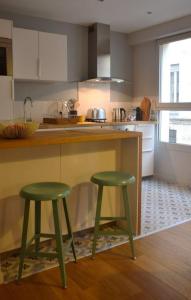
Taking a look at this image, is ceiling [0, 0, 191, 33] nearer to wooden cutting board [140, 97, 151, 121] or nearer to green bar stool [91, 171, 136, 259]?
wooden cutting board [140, 97, 151, 121]

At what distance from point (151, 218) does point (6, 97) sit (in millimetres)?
2289

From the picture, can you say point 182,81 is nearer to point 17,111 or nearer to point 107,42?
point 107,42

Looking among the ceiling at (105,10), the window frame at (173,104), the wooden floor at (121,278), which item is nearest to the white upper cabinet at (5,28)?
the ceiling at (105,10)

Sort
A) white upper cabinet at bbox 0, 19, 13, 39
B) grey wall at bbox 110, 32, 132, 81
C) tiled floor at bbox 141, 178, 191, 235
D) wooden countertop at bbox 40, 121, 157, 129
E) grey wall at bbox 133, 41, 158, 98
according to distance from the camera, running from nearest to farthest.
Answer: tiled floor at bbox 141, 178, 191, 235 < white upper cabinet at bbox 0, 19, 13, 39 < wooden countertop at bbox 40, 121, 157, 129 < grey wall at bbox 133, 41, 158, 98 < grey wall at bbox 110, 32, 132, 81

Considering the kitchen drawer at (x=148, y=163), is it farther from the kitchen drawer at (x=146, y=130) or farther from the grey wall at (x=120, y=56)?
the grey wall at (x=120, y=56)

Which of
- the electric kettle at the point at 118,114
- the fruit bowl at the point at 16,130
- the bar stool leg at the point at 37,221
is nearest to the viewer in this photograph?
the fruit bowl at the point at 16,130

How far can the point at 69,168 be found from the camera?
2.64m

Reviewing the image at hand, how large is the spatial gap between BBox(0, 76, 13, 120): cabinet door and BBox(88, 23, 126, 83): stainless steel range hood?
56.6 inches

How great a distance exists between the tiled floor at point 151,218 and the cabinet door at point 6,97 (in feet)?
6.38

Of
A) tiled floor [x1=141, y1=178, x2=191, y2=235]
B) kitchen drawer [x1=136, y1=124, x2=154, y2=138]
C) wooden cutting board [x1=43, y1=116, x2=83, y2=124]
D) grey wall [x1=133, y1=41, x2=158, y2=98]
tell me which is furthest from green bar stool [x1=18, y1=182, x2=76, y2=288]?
grey wall [x1=133, y1=41, x2=158, y2=98]

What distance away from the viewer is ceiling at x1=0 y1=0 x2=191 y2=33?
392 cm

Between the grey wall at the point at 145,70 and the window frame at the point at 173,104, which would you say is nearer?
the window frame at the point at 173,104

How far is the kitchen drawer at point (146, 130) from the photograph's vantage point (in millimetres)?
4930

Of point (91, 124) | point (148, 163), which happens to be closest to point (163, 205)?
point (148, 163)
